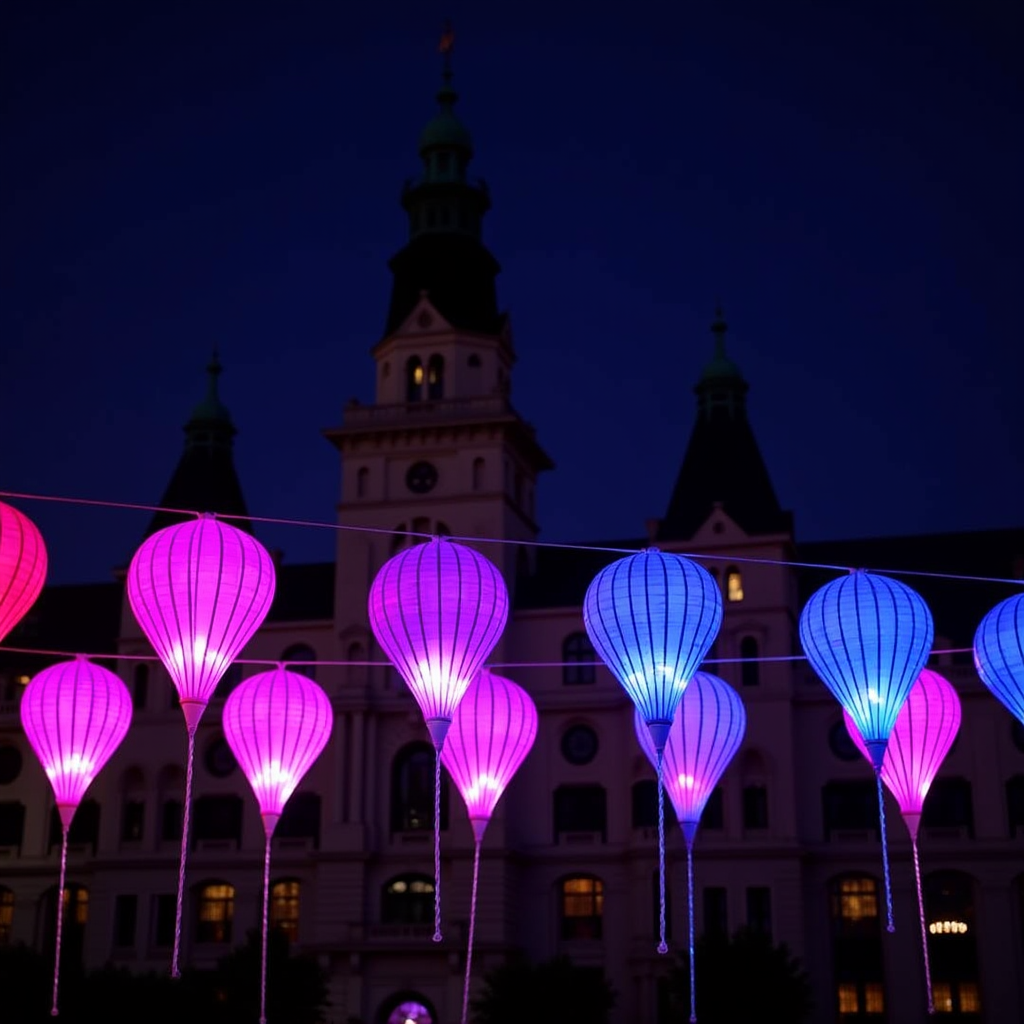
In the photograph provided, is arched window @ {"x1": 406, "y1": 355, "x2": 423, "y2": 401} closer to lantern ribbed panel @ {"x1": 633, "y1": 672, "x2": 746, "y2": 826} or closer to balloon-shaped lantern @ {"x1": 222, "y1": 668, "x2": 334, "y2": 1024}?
balloon-shaped lantern @ {"x1": 222, "y1": 668, "x2": 334, "y2": 1024}

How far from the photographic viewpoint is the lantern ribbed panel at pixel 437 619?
26812 mm

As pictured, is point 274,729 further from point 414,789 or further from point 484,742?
point 414,789

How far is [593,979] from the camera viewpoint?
4056cm

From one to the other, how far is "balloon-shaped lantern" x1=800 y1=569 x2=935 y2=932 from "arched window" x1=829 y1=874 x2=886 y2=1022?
23023mm

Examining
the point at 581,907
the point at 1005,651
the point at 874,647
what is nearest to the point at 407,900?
the point at 581,907

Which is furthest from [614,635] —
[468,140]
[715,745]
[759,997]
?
[468,140]

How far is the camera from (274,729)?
33.2 m

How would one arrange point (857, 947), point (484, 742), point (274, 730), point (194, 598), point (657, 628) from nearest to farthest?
point (194, 598) → point (657, 628) → point (484, 742) → point (274, 730) → point (857, 947)

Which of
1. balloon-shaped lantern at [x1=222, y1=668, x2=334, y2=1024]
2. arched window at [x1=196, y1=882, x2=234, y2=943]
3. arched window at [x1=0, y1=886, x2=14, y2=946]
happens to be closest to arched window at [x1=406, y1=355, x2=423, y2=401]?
arched window at [x1=196, y1=882, x2=234, y2=943]

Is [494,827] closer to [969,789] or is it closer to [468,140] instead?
[969,789]

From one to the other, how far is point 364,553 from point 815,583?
50.2ft

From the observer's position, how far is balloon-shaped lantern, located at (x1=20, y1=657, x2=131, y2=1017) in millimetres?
32219

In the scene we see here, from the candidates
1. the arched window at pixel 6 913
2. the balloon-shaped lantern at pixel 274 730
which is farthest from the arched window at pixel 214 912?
the balloon-shaped lantern at pixel 274 730

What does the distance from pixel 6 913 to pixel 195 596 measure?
1316 inches
